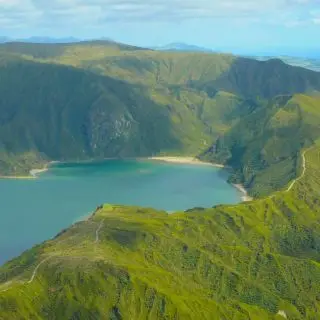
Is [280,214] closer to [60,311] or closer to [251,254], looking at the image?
[251,254]

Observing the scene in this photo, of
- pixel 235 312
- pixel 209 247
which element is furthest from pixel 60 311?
pixel 209 247

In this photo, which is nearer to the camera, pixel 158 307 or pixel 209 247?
pixel 158 307

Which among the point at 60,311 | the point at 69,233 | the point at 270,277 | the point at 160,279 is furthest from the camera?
the point at 69,233

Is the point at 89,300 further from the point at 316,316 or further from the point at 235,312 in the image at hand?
the point at 316,316

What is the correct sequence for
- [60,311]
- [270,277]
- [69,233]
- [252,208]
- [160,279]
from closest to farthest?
[60,311] < [160,279] < [270,277] < [69,233] < [252,208]

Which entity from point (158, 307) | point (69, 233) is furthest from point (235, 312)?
point (69, 233)

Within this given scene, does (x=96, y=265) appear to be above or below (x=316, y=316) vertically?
above
